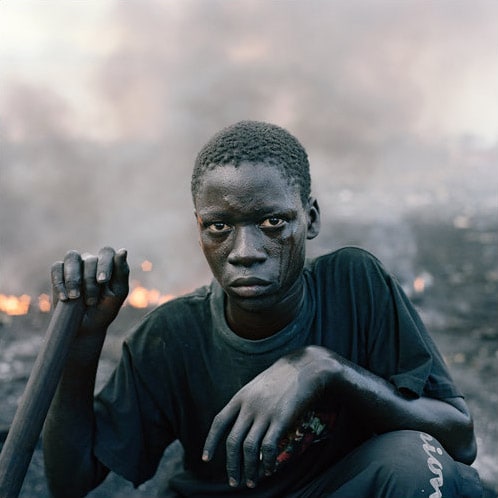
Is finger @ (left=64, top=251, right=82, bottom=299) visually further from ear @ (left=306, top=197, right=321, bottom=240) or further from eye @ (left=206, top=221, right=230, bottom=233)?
ear @ (left=306, top=197, right=321, bottom=240)

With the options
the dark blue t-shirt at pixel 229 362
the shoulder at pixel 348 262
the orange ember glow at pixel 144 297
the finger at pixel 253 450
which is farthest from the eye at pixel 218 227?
the orange ember glow at pixel 144 297

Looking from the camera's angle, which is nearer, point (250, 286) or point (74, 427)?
point (250, 286)

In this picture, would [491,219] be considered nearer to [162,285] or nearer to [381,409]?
[162,285]

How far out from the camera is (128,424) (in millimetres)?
2285

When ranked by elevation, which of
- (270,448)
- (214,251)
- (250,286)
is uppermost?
(214,251)

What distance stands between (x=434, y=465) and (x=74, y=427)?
116 cm

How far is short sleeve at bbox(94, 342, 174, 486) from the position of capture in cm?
225

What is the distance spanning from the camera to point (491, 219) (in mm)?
13719

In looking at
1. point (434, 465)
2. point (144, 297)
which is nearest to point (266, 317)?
point (434, 465)

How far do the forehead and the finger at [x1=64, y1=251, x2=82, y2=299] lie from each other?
432 mm

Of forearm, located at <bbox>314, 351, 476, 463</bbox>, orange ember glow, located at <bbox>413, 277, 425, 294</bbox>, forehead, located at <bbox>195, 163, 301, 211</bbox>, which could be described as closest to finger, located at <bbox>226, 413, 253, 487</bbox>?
forearm, located at <bbox>314, 351, 476, 463</bbox>

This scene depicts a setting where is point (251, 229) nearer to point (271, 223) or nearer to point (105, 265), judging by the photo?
point (271, 223)

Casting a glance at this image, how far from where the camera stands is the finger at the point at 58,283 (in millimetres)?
1995

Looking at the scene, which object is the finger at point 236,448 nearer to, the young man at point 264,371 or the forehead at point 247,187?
the young man at point 264,371
